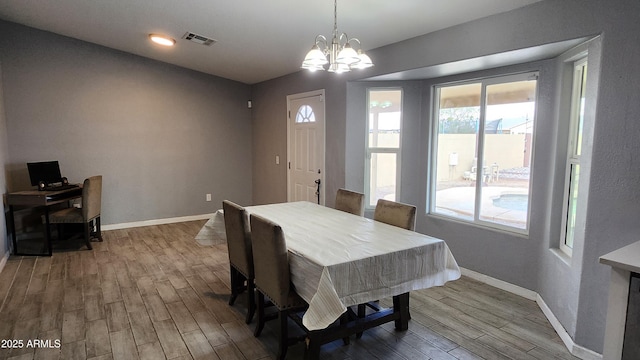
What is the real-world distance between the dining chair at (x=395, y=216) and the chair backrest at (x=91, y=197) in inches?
137

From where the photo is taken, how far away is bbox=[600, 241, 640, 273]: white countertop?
Answer: 1.70 metres

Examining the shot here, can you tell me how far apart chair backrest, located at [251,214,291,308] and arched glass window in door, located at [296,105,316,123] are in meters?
2.82

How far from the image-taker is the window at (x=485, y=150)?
334 cm

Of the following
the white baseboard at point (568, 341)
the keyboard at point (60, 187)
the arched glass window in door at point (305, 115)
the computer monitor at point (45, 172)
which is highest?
the arched glass window in door at point (305, 115)

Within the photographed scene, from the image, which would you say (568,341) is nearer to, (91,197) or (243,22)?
(243,22)

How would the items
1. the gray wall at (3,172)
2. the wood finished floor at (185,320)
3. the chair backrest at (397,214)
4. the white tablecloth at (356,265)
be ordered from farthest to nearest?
the gray wall at (3,172), the chair backrest at (397,214), the wood finished floor at (185,320), the white tablecloth at (356,265)

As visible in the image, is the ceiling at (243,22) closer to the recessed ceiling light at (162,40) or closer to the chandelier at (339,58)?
the recessed ceiling light at (162,40)

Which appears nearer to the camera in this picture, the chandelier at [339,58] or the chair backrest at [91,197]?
the chandelier at [339,58]

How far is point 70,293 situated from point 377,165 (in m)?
3.34

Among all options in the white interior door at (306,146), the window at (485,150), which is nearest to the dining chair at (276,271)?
the window at (485,150)

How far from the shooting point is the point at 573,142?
2842 millimetres

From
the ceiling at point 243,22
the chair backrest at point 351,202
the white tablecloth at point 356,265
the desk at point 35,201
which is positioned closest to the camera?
the white tablecloth at point 356,265

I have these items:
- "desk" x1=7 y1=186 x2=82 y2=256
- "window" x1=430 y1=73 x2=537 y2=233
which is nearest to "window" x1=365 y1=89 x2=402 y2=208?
"window" x1=430 y1=73 x2=537 y2=233

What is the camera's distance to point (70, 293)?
330cm
